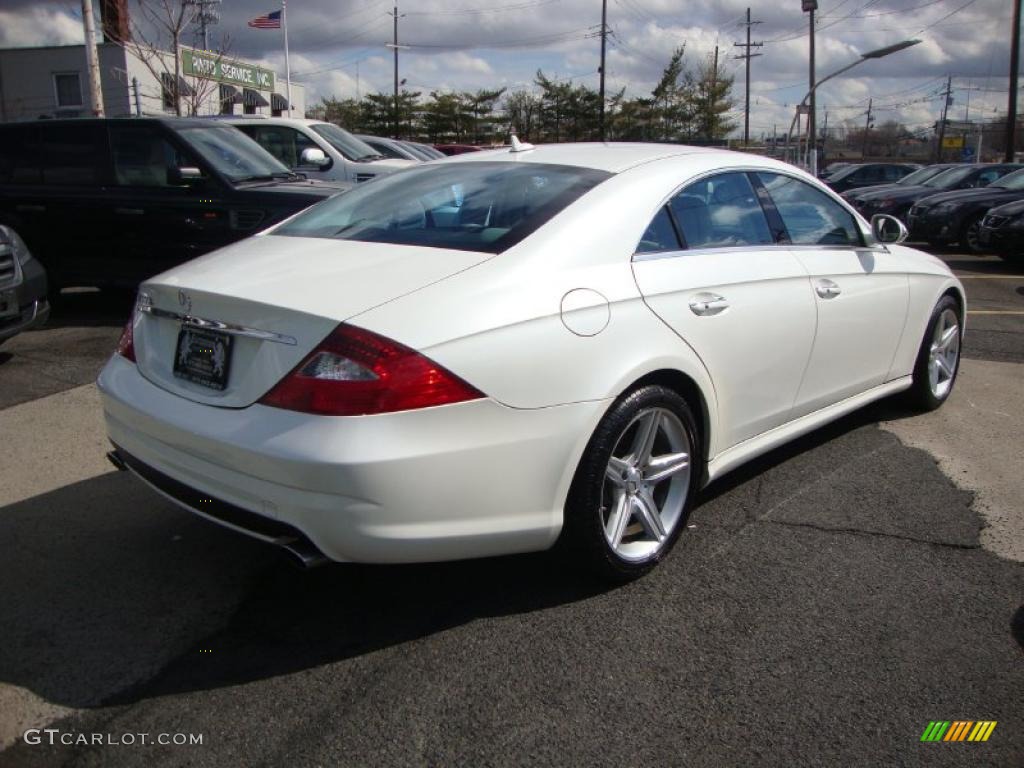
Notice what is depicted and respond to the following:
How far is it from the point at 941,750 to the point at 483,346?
1.66 meters

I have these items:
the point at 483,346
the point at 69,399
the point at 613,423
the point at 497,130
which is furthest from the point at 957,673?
the point at 497,130

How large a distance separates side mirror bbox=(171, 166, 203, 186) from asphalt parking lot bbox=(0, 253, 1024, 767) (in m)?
4.13

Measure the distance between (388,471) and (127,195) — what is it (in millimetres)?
6469

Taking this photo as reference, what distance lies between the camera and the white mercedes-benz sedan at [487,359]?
101 inches

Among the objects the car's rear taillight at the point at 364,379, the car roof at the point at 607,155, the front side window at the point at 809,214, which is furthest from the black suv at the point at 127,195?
the car's rear taillight at the point at 364,379

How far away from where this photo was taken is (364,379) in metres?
2.52

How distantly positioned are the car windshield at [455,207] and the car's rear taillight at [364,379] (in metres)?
0.61

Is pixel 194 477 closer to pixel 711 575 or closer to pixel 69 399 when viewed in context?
pixel 711 575

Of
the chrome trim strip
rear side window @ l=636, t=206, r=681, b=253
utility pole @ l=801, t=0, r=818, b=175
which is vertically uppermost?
utility pole @ l=801, t=0, r=818, b=175

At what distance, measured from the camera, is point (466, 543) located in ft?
8.96

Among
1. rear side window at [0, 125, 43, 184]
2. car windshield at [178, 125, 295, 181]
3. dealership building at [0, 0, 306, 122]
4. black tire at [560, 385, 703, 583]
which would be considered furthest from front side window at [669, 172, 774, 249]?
dealership building at [0, 0, 306, 122]

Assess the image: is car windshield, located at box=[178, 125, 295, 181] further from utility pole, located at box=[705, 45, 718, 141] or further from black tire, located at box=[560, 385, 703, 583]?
utility pole, located at box=[705, 45, 718, 141]

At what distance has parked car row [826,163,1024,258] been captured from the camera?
42.1ft

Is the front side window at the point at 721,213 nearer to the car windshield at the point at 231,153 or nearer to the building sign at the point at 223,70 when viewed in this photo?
the car windshield at the point at 231,153
